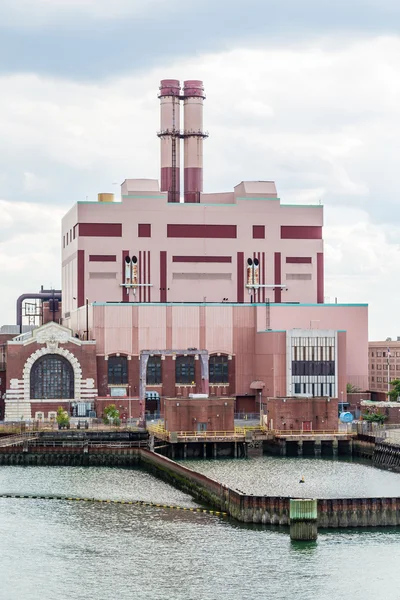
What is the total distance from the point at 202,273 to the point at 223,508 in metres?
84.1

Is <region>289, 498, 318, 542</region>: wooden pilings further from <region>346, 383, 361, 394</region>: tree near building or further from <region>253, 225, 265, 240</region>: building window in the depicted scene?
<region>253, 225, 265, 240</region>: building window

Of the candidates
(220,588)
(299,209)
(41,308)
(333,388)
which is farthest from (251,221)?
(220,588)

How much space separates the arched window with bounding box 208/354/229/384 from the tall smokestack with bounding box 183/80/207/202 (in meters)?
30.9

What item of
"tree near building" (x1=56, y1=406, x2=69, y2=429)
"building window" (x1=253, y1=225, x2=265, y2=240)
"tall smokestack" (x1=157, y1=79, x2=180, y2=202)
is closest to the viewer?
"tree near building" (x1=56, y1=406, x2=69, y2=429)

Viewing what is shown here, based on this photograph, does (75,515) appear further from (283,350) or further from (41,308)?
(41,308)

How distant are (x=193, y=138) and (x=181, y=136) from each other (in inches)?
85.8

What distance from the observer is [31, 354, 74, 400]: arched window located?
144500 mm

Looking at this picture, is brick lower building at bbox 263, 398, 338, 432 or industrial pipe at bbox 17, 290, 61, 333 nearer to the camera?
brick lower building at bbox 263, 398, 338, 432

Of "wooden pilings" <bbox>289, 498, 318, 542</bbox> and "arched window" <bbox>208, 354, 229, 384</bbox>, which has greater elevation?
"arched window" <bbox>208, 354, 229, 384</bbox>

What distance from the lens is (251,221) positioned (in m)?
167

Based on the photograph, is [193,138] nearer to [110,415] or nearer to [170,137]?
[170,137]

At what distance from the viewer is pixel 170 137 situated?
585ft

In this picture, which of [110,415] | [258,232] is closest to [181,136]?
[258,232]

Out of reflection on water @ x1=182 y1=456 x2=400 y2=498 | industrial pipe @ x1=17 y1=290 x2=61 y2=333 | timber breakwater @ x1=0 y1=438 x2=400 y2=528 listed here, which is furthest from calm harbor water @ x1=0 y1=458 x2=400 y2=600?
industrial pipe @ x1=17 y1=290 x2=61 y2=333
